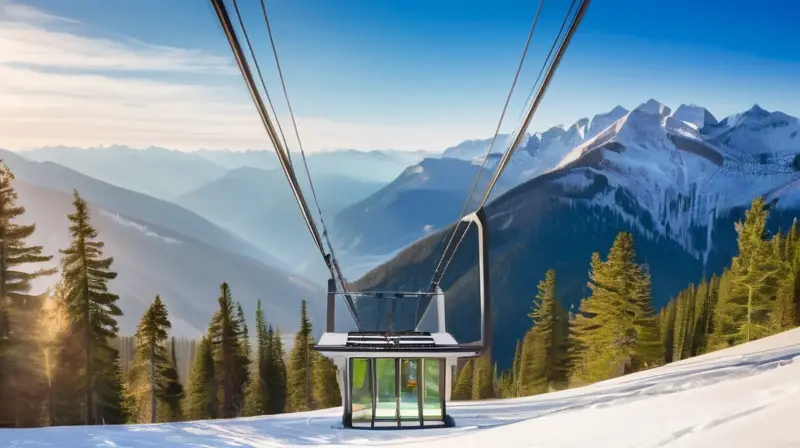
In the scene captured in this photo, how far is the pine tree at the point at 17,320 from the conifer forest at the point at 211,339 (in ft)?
0.20

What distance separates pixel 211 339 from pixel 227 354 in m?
1.57

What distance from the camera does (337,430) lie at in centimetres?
2056

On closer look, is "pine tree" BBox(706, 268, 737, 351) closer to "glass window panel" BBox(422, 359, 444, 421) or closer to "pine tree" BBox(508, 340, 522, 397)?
"pine tree" BBox(508, 340, 522, 397)

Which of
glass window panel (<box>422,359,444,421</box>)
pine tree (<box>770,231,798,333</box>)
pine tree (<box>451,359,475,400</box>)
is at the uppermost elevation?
pine tree (<box>770,231,798,333</box>)

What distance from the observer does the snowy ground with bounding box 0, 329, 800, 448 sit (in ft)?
25.6

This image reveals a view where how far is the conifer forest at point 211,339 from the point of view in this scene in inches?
1289

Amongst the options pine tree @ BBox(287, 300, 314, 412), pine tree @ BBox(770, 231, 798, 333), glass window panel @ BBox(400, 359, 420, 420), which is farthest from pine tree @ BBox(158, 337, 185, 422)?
pine tree @ BBox(770, 231, 798, 333)

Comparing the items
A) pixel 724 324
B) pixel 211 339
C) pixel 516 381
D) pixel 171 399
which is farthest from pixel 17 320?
pixel 724 324

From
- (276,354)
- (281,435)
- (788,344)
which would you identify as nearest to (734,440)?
(281,435)

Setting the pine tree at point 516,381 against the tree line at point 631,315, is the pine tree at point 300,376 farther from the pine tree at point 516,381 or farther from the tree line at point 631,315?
the tree line at point 631,315

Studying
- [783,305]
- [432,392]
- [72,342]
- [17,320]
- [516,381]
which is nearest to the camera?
[432,392]

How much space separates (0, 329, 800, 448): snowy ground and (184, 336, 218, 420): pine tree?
20.1 metres

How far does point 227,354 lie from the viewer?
46250 mm

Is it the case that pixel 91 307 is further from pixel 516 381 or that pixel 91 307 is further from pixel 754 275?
pixel 516 381
